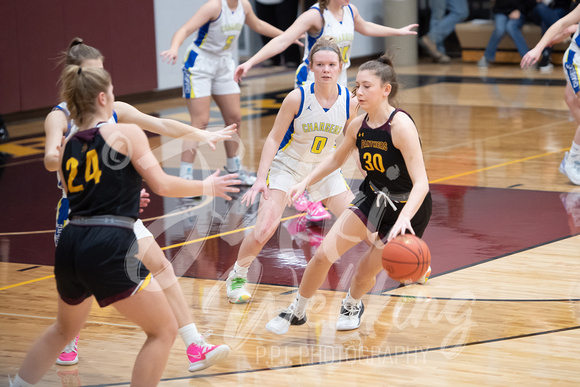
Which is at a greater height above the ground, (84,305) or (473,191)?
(84,305)

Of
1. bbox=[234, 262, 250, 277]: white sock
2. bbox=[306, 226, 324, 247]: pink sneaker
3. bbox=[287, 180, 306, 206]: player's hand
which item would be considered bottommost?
bbox=[306, 226, 324, 247]: pink sneaker

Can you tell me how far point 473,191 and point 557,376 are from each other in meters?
4.22

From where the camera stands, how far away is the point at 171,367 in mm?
4488

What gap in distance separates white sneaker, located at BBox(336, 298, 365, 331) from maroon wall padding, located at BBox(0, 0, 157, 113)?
807cm

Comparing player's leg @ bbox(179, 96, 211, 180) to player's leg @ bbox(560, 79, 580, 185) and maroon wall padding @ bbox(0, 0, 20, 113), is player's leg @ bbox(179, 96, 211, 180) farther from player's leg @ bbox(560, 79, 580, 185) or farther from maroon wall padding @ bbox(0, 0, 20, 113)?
maroon wall padding @ bbox(0, 0, 20, 113)

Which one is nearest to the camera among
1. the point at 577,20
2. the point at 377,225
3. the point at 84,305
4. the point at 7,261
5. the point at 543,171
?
the point at 84,305

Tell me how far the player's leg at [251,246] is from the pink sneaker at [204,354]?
3.76ft

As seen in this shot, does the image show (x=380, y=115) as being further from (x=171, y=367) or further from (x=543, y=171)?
(x=543, y=171)

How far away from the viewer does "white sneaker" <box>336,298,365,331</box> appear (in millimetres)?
4953

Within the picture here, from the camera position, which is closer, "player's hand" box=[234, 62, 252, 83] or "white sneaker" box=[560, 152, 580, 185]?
"player's hand" box=[234, 62, 252, 83]

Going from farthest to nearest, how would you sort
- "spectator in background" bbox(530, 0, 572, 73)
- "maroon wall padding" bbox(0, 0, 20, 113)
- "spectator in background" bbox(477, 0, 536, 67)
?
"spectator in background" bbox(477, 0, 536, 67) → "spectator in background" bbox(530, 0, 572, 73) → "maroon wall padding" bbox(0, 0, 20, 113)

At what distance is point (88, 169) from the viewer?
11.9 feet

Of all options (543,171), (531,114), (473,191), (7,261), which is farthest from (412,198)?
(531,114)

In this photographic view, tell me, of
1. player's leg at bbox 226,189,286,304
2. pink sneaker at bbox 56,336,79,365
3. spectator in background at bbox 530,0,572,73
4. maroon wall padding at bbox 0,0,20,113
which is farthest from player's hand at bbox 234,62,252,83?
spectator in background at bbox 530,0,572,73
